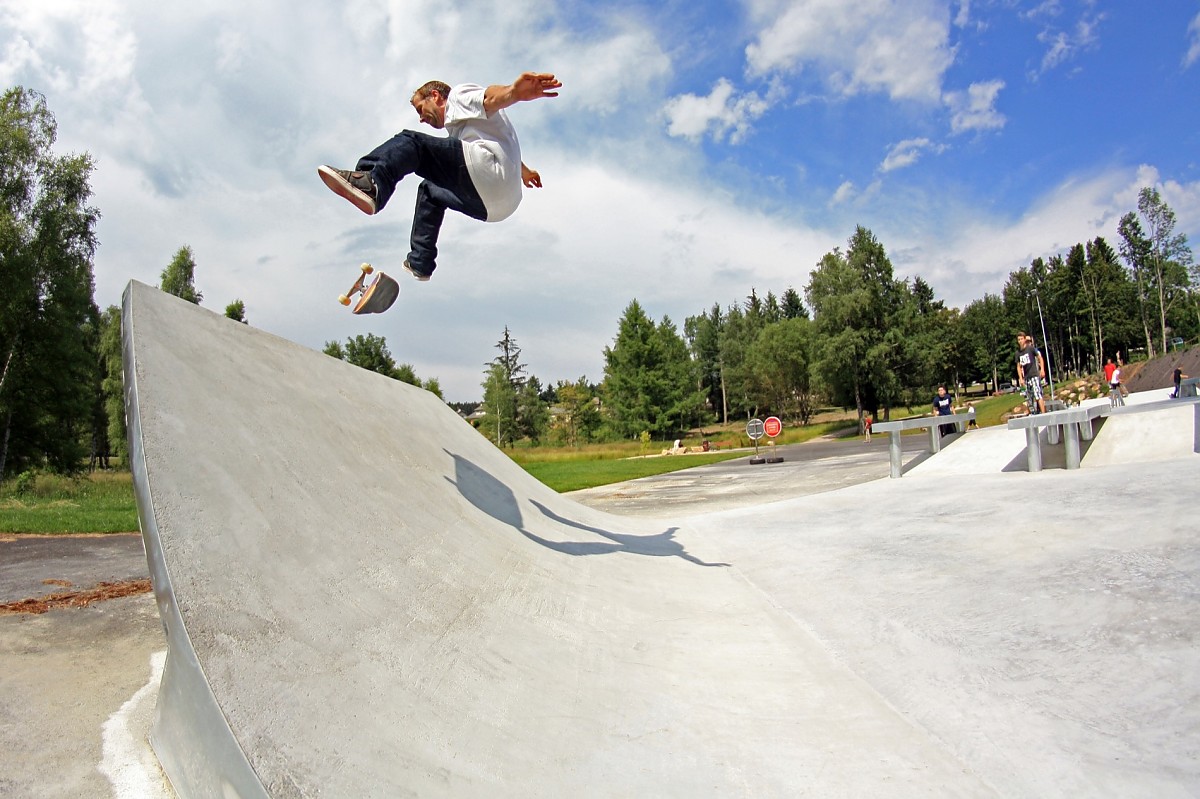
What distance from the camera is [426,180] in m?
3.95

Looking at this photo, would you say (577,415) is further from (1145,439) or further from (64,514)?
(1145,439)

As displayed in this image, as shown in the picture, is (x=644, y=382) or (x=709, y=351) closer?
(x=644, y=382)

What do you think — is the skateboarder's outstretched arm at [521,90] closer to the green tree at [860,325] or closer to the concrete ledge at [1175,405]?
the concrete ledge at [1175,405]

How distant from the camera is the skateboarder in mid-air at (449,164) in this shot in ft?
11.8

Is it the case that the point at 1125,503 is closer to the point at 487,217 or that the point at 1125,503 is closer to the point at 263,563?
the point at 487,217

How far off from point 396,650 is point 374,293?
2326mm

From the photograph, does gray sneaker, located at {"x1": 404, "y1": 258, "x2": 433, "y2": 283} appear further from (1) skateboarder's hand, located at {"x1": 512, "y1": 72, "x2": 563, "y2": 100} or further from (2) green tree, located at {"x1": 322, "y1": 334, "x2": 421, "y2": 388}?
(2) green tree, located at {"x1": 322, "y1": 334, "x2": 421, "y2": 388}

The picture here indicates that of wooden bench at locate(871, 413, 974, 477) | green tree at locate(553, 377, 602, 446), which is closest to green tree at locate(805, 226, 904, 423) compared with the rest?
green tree at locate(553, 377, 602, 446)

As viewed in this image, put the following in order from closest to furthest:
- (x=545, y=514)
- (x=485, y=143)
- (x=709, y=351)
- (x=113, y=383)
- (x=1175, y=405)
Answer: (x=485, y=143)
(x=545, y=514)
(x=1175, y=405)
(x=113, y=383)
(x=709, y=351)

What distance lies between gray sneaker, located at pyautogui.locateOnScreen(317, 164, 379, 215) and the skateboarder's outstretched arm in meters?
0.82

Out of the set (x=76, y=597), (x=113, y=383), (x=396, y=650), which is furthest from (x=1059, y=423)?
(x=113, y=383)

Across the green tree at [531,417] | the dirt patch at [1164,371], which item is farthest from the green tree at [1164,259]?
the green tree at [531,417]

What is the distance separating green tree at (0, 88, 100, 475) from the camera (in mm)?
21969

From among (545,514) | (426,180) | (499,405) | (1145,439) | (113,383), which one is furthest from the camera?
(499,405)
